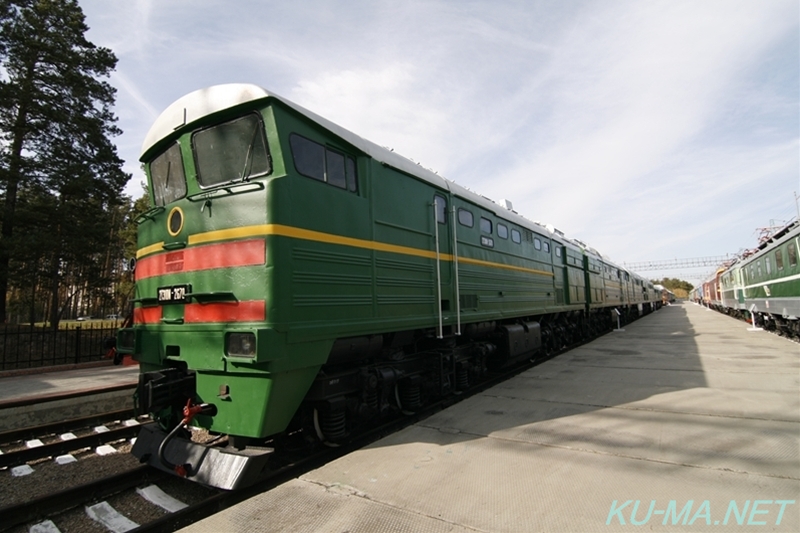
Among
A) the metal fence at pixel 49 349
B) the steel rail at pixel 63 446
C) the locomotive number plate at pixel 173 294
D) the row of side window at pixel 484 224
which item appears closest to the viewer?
the locomotive number plate at pixel 173 294

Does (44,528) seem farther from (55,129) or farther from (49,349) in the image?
(55,129)

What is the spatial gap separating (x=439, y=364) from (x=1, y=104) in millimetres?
18973

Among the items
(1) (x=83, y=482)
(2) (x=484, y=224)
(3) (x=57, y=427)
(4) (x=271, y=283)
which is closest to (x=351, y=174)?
(4) (x=271, y=283)

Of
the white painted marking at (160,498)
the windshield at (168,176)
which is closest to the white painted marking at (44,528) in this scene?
the white painted marking at (160,498)

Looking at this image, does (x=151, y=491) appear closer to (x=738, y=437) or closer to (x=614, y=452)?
(x=614, y=452)

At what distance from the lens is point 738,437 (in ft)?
14.7

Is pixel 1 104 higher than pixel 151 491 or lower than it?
higher

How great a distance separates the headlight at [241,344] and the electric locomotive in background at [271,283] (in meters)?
0.02

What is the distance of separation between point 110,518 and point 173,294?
6.90 feet

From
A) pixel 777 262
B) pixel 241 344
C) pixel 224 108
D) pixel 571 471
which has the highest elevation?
pixel 224 108

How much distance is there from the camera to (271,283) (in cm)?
385

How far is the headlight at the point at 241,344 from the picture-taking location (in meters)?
3.74

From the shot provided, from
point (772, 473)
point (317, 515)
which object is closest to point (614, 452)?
point (772, 473)

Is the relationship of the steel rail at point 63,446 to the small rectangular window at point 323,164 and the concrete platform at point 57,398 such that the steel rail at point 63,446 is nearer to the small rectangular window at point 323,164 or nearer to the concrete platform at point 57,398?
the concrete platform at point 57,398
